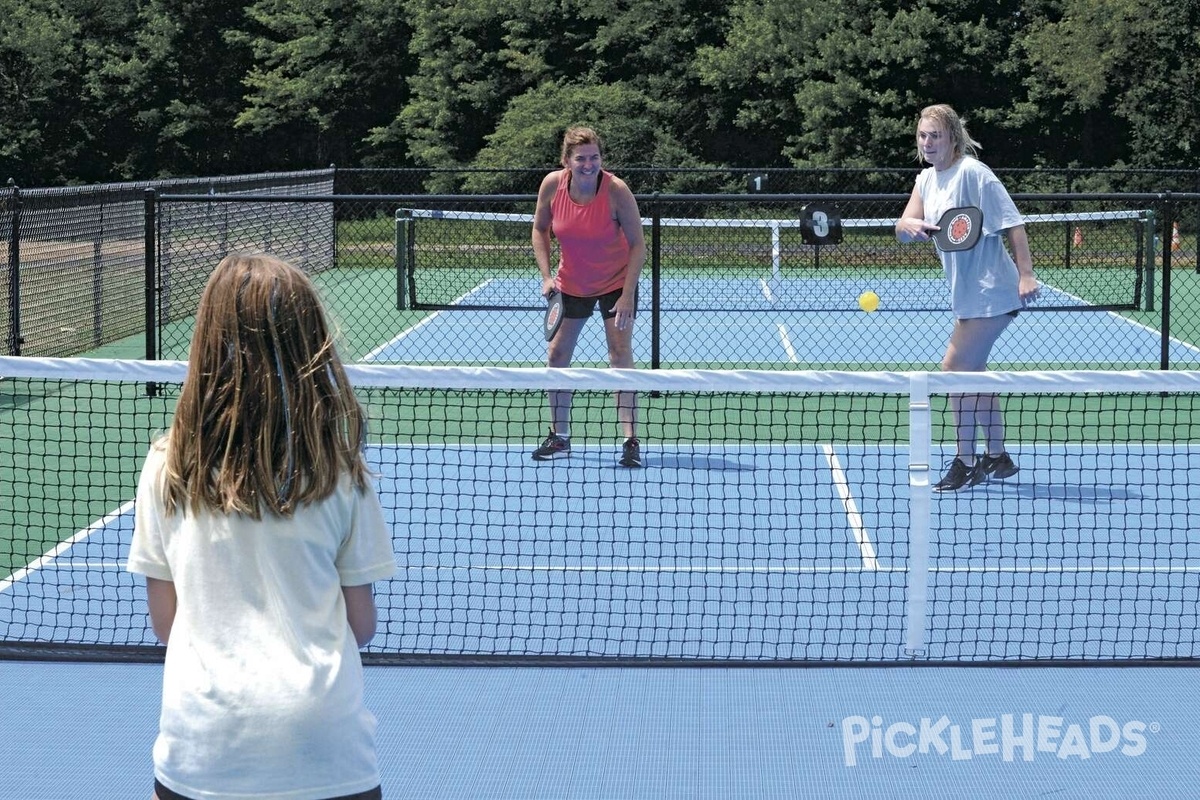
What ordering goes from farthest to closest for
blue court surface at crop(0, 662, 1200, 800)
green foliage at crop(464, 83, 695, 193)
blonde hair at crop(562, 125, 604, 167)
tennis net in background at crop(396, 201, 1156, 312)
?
green foliage at crop(464, 83, 695, 193), tennis net in background at crop(396, 201, 1156, 312), blonde hair at crop(562, 125, 604, 167), blue court surface at crop(0, 662, 1200, 800)

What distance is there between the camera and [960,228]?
736 cm

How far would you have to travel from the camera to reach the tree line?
31.3m

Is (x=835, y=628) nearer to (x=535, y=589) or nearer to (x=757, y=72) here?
(x=535, y=589)

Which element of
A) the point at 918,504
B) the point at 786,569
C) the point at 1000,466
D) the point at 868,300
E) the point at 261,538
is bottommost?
the point at 786,569

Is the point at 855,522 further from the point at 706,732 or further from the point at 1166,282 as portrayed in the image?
the point at 1166,282

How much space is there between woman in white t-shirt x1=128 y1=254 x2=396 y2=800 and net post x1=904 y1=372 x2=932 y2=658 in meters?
2.86

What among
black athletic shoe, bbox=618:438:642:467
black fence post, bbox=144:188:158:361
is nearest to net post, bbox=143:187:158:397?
black fence post, bbox=144:188:158:361

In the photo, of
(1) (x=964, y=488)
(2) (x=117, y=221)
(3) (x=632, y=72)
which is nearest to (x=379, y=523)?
(1) (x=964, y=488)

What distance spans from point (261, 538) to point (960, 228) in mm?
5490

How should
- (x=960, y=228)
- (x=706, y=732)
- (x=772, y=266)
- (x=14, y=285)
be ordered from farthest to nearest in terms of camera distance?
1. (x=772, y=266)
2. (x=14, y=285)
3. (x=960, y=228)
4. (x=706, y=732)

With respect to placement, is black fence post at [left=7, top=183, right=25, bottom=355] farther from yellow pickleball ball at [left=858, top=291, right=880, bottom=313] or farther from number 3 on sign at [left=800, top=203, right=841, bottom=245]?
yellow pickleball ball at [left=858, top=291, right=880, bottom=313]

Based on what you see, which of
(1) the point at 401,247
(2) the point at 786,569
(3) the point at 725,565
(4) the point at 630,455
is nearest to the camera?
(2) the point at 786,569

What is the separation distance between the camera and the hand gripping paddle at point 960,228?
7.32m

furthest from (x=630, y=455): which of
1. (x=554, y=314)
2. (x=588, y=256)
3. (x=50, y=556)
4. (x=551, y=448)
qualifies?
(x=50, y=556)
